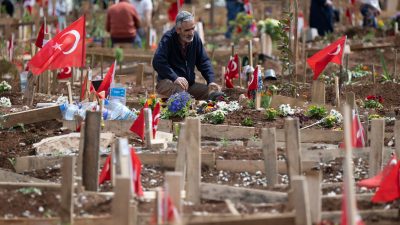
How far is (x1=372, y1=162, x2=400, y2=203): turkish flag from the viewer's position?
9.88 meters

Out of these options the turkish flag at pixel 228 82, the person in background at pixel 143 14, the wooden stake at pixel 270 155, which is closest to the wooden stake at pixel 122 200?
the wooden stake at pixel 270 155

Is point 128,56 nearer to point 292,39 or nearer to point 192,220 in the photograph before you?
point 292,39

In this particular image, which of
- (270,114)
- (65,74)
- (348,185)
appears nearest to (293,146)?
(348,185)

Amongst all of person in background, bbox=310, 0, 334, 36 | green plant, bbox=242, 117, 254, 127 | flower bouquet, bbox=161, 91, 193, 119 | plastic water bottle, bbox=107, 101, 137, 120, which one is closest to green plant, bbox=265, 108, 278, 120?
green plant, bbox=242, 117, 254, 127

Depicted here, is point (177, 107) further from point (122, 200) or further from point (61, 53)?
point (122, 200)

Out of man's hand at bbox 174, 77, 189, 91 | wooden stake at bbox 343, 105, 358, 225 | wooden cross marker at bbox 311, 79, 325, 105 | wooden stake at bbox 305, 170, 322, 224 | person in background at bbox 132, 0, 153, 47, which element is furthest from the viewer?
person in background at bbox 132, 0, 153, 47

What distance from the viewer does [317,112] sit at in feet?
47.4

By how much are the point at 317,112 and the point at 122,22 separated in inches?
387

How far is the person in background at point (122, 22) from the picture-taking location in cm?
2369

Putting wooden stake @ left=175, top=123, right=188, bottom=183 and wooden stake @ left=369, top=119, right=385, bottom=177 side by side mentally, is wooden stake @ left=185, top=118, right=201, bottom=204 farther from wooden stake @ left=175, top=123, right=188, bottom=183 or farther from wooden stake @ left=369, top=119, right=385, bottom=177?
wooden stake @ left=369, top=119, right=385, bottom=177

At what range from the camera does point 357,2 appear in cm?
2933

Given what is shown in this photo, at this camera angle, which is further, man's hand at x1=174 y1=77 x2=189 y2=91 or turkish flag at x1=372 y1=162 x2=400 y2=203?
man's hand at x1=174 y1=77 x2=189 y2=91

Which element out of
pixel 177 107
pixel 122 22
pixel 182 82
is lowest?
pixel 177 107

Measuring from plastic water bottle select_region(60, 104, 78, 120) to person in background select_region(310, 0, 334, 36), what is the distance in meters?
14.2
